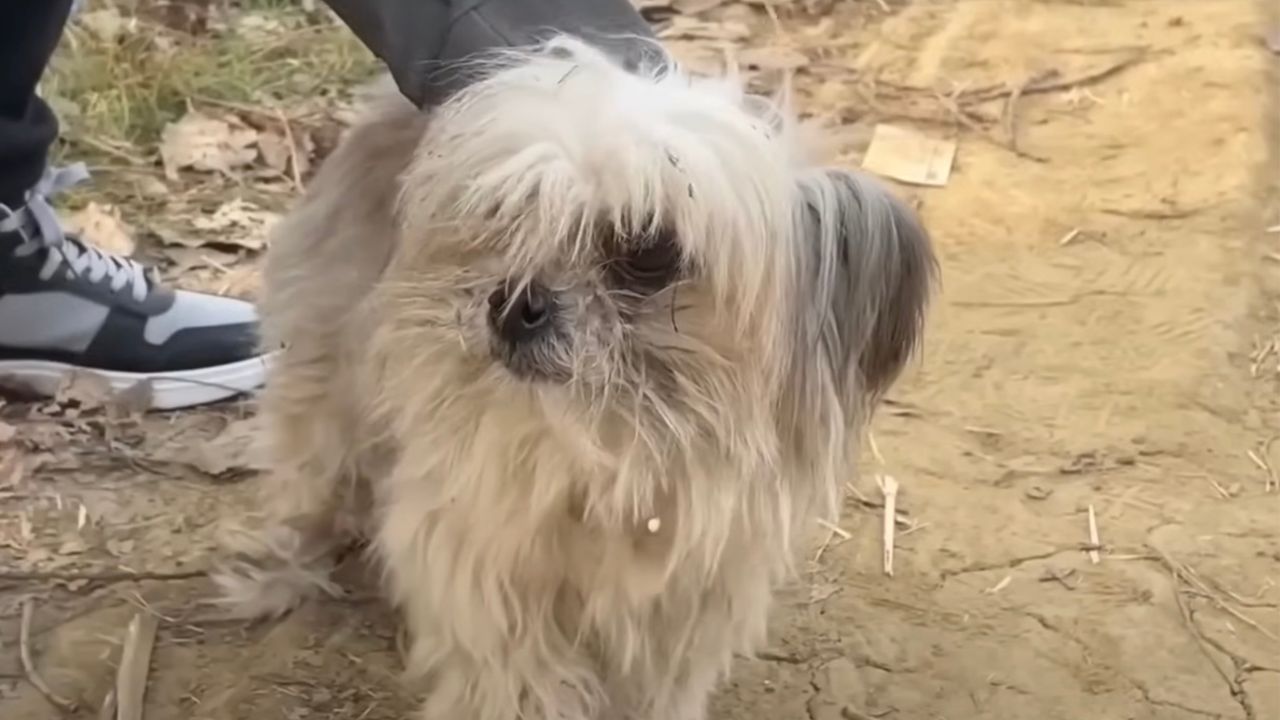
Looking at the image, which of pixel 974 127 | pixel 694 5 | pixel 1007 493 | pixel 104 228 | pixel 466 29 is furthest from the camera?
pixel 694 5

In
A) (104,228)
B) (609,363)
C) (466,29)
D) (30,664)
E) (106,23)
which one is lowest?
(30,664)

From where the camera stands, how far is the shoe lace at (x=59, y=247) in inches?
89.1

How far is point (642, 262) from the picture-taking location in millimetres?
1338

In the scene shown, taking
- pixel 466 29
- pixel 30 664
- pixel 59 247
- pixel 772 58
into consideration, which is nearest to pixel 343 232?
pixel 466 29

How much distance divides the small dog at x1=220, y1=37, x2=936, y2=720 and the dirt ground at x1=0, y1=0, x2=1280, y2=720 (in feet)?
1.11

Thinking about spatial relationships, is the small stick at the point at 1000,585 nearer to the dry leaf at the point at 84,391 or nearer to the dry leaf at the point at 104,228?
the dry leaf at the point at 84,391

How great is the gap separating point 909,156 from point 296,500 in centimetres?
138

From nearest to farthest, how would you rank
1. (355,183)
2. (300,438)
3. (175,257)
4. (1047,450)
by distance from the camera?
(355,183) < (300,438) < (1047,450) < (175,257)

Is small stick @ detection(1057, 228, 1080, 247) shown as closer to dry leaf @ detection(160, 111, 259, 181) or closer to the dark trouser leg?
dry leaf @ detection(160, 111, 259, 181)

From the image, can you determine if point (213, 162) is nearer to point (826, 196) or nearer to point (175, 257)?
point (175, 257)

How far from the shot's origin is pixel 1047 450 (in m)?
2.30

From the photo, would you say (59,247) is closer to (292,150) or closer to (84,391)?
(84,391)

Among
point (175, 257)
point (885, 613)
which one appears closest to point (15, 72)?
point (175, 257)

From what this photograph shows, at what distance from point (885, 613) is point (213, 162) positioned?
4.89 feet
